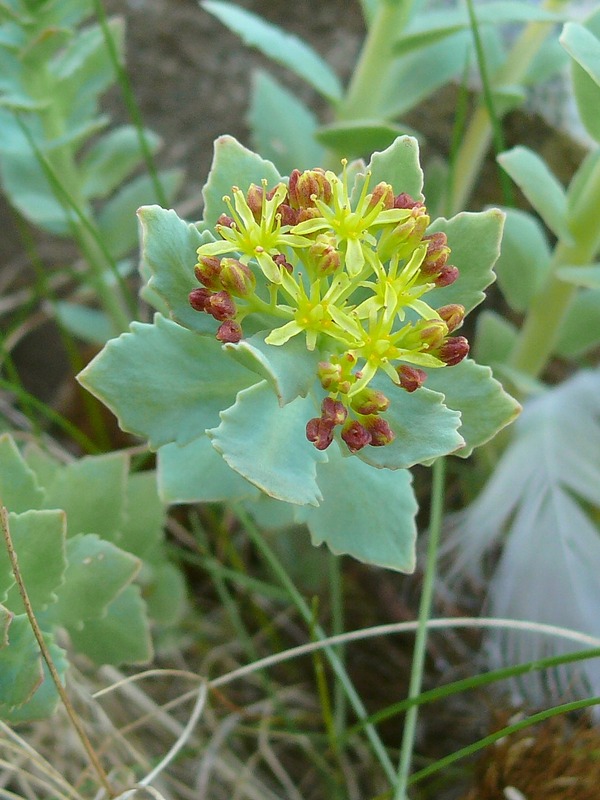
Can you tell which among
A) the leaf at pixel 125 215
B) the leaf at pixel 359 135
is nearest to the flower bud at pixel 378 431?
the leaf at pixel 359 135

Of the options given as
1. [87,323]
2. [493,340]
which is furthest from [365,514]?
[87,323]

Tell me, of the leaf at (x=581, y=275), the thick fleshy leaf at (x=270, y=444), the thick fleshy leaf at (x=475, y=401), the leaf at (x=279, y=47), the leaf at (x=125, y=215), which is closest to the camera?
the thick fleshy leaf at (x=270, y=444)

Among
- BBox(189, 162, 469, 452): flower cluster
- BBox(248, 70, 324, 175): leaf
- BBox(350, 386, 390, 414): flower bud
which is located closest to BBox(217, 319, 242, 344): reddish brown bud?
BBox(189, 162, 469, 452): flower cluster

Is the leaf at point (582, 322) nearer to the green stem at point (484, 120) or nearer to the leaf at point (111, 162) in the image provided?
the green stem at point (484, 120)

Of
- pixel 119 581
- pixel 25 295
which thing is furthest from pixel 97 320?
pixel 119 581

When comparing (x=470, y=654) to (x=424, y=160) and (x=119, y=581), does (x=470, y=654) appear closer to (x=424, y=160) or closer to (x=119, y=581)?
(x=119, y=581)

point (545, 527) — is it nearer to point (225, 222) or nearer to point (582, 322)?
point (582, 322)
